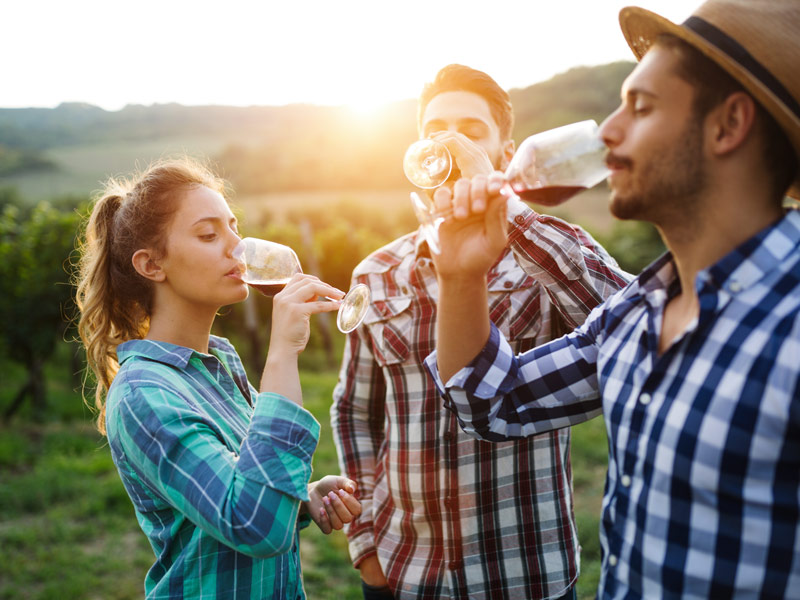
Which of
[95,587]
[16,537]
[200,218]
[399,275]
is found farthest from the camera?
[16,537]

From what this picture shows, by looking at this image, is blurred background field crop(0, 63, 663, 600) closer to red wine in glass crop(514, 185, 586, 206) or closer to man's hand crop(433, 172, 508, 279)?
man's hand crop(433, 172, 508, 279)

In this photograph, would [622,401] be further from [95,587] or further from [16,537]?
[16,537]

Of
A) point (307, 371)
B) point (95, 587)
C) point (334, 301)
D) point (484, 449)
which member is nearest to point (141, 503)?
point (334, 301)

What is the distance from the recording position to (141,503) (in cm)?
179

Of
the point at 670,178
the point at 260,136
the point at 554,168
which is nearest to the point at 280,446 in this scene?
the point at 554,168

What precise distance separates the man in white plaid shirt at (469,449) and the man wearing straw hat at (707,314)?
1.90ft

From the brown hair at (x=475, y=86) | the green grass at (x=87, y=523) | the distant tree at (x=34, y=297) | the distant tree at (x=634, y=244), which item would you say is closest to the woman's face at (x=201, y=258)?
the brown hair at (x=475, y=86)

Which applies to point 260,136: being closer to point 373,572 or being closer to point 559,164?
point 373,572

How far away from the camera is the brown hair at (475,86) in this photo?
252 centimetres

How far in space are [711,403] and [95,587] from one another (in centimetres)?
426

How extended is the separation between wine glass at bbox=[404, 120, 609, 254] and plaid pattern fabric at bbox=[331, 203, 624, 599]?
17.8 inches

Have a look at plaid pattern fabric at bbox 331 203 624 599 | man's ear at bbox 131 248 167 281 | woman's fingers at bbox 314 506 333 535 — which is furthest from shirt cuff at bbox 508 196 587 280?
man's ear at bbox 131 248 167 281

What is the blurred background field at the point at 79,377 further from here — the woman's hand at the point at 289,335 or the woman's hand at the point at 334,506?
the woman's hand at the point at 334,506

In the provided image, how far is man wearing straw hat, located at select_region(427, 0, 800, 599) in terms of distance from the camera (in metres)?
1.24
